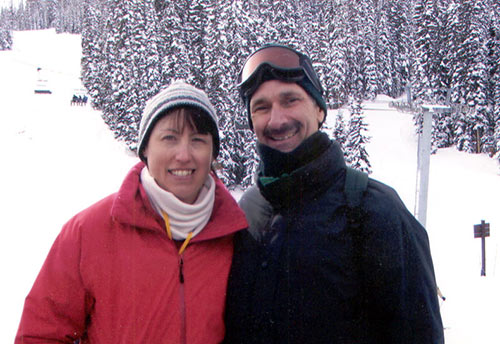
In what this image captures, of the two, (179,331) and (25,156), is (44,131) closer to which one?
(25,156)

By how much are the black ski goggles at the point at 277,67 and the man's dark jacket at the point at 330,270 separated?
463 mm

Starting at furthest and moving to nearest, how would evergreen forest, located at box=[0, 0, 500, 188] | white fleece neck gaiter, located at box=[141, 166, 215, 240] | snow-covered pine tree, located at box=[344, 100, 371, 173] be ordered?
snow-covered pine tree, located at box=[344, 100, 371, 173] → evergreen forest, located at box=[0, 0, 500, 188] → white fleece neck gaiter, located at box=[141, 166, 215, 240]

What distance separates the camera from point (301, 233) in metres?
2.38

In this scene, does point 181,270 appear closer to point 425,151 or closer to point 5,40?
point 425,151

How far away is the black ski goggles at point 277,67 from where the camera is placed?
2.71 metres

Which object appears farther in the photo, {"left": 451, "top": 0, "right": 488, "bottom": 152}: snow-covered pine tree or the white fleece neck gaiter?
{"left": 451, "top": 0, "right": 488, "bottom": 152}: snow-covered pine tree

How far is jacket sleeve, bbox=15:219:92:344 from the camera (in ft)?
7.04

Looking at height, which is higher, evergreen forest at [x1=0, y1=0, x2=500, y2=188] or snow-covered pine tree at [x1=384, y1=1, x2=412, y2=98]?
snow-covered pine tree at [x1=384, y1=1, x2=412, y2=98]

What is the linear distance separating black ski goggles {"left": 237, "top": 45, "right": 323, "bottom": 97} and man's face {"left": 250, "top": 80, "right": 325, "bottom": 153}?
0.05 metres

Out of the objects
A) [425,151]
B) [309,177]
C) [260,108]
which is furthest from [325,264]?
[425,151]

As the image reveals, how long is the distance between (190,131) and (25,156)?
1469 inches

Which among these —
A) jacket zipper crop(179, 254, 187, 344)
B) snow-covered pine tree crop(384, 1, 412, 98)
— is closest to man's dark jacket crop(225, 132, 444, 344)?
jacket zipper crop(179, 254, 187, 344)

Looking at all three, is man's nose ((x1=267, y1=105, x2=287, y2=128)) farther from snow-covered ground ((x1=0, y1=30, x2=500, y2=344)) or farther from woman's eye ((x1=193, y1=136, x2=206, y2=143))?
snow-covered ground ((x1=0, y1=30, x2=500, y2=344))

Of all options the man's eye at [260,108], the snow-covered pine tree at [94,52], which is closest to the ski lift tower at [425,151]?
the man's eye at [260,108]
